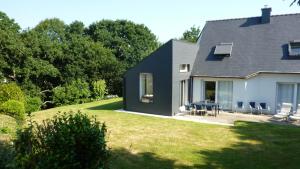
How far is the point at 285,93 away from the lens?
1975 centimetres

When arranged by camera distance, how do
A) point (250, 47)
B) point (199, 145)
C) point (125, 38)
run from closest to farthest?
point (199, 145), point (250, 47), point (125, 38)

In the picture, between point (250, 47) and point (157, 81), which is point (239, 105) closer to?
point (250, 47)

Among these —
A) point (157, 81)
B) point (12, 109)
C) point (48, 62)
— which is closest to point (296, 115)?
point (157, 81)

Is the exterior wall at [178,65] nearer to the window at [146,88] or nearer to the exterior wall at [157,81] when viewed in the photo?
the exterior wall at [157,81]

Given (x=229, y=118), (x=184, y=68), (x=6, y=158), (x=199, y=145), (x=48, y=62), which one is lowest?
(x=199, y=145)

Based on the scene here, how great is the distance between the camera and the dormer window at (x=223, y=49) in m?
22.0

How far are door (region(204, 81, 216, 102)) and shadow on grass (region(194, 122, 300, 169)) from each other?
19.9ft

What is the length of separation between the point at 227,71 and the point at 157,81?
5525mm

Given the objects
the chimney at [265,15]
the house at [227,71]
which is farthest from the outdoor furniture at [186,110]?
the chimney at [265,15]

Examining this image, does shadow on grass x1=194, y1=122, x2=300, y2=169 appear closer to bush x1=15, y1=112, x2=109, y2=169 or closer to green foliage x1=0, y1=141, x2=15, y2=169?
bush x1=15, y1=112, x2=109, y2=169

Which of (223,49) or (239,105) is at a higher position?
(223,49)

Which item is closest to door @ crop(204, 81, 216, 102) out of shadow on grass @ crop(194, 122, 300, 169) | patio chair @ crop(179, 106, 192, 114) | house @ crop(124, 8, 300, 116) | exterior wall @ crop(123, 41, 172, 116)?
house @ crop(124, 8, 300, 116)

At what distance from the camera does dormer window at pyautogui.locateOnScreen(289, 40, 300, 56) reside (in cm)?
1998

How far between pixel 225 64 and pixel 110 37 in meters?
27.4
